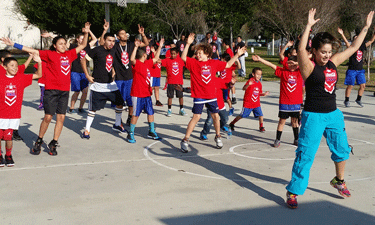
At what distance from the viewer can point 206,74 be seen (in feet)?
25.3

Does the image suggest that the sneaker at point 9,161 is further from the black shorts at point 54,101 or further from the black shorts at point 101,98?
the black shorts at point 101,98

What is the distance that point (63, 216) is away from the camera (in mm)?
4809

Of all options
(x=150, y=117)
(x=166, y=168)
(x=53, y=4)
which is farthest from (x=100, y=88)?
(x=53, y=4)

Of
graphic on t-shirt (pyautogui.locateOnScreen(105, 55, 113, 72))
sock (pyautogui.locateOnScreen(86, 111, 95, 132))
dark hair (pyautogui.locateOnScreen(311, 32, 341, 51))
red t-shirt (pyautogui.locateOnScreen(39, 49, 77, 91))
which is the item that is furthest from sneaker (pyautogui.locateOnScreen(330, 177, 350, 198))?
graphic on t-shirt (pyautogui.locateOnScreen(105, 55, 113, 72))

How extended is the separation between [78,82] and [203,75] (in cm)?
500

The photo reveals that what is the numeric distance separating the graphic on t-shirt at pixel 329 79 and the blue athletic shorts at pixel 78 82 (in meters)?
7.78

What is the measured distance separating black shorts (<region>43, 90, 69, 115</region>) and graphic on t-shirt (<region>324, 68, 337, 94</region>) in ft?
14.7

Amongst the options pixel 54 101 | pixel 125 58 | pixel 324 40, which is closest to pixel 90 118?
pixel 54 101

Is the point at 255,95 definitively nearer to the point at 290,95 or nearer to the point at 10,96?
the point at 290,95

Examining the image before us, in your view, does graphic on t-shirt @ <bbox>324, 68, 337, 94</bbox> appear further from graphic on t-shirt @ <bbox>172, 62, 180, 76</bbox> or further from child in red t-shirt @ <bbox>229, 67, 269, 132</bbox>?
graphic on t-shirt @ <bbox>172, 62, 180, 76</bbox>

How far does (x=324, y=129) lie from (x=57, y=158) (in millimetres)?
4308

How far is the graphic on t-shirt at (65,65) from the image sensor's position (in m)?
7.53

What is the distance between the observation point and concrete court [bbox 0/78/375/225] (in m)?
4.84

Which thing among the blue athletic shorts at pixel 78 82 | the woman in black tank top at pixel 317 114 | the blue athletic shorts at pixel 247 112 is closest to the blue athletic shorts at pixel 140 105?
the blue athletic shorts at pixel 247 112
